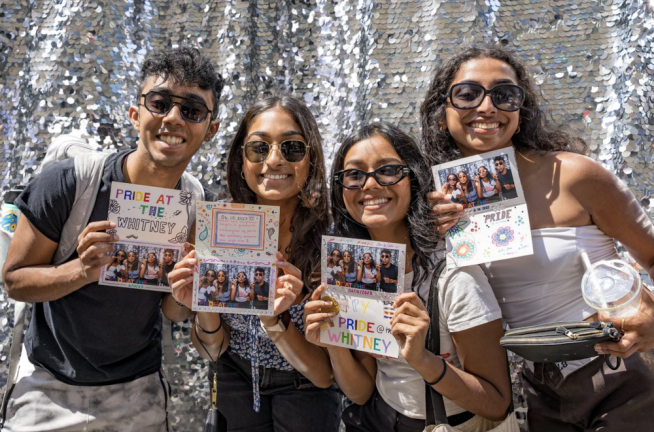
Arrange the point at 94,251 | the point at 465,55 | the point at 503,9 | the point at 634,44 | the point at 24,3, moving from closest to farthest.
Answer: the point at 94,251
the point at 465,55
the point at 634,44
the point at 503,9
the point at 24,3

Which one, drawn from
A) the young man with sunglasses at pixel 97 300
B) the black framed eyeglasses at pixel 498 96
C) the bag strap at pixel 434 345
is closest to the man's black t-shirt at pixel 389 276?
the bag strap at pixel 434 345

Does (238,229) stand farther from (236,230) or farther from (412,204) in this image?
(412,204)

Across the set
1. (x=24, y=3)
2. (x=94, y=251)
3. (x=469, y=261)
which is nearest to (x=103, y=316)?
(x=94, y=251)

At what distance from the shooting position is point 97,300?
2037 millimetres

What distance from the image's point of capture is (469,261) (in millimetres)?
1780

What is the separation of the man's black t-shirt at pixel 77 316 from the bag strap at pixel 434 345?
3.31 ft

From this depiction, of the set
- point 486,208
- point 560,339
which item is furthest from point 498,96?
point 560,339

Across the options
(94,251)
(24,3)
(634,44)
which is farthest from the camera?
(24,3)

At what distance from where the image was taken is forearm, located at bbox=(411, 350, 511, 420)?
5.55 feet

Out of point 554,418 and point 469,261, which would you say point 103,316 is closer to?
point 469,261

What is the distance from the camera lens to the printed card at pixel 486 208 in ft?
5.78

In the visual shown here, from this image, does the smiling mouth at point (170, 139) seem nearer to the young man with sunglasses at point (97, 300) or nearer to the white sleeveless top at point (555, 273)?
the young man with sunglasses at point (97, 300)

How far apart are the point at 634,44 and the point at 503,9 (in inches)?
23.9

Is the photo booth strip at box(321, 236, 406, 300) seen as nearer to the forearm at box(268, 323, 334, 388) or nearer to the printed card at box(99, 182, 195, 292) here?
the forearm at box(268, 323, 334, 388)
